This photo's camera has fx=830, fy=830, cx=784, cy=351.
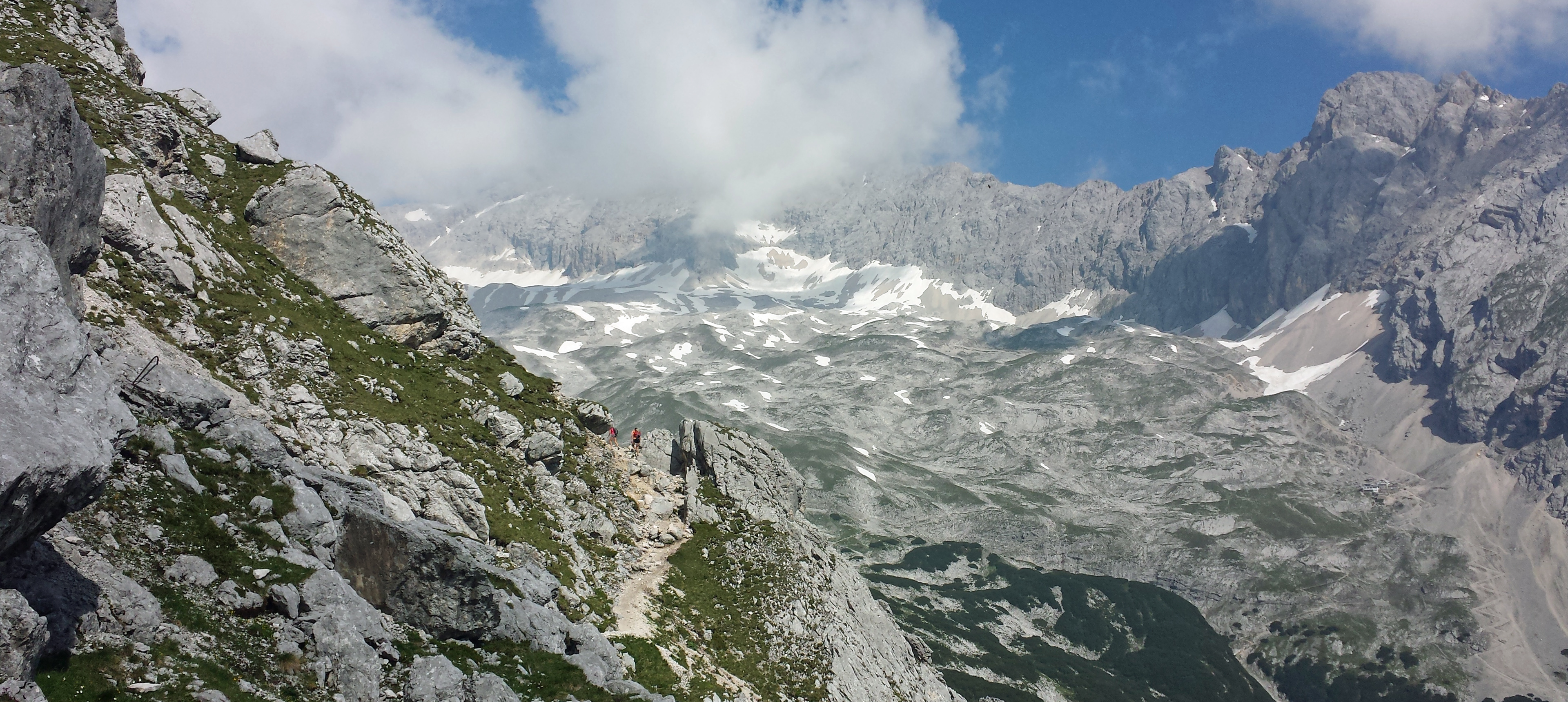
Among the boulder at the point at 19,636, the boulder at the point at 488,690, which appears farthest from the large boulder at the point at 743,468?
the boulder at the point at 19,636

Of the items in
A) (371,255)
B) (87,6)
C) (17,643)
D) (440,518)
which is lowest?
(17,643)

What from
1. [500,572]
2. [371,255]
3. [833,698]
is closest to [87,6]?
[371,255]

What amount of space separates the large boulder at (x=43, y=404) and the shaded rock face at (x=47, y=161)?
3499 mm

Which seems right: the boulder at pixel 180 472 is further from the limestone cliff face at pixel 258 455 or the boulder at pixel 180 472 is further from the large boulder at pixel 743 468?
the large boulder at pixel 743 468

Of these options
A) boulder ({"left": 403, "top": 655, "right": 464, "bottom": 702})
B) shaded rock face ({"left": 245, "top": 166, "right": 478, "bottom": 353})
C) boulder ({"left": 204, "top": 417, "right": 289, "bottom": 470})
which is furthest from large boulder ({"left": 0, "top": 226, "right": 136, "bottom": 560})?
shaded rock face ({"left": 245, "top": 166, "right": 478, "bottom": 353})

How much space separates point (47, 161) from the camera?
19.6 m

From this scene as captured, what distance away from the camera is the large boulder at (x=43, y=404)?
42.6ft

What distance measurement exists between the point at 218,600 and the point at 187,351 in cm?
1442

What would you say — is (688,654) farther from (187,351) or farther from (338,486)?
(187,351)

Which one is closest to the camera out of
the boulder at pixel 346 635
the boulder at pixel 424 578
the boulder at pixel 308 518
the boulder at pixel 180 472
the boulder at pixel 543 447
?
the boulder at pixel 346 635

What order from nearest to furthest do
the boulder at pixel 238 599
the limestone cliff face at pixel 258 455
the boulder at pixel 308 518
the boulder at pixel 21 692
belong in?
the boulder at pixel 21 692
the limestone cliff face at pixel 258 455
the boulder at pixel 238 599
the boulder at pixel 308 518

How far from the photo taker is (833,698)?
3881cm

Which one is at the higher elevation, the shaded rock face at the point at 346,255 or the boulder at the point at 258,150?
the boulder at the point at 258,150

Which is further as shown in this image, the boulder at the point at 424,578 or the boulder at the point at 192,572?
the boulder at the point at 424,578
